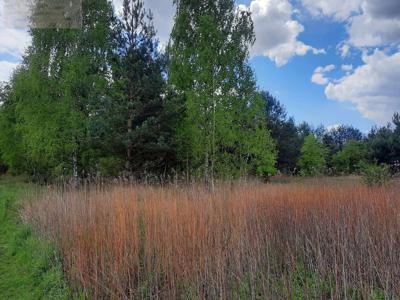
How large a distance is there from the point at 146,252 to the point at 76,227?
1089 millimetres

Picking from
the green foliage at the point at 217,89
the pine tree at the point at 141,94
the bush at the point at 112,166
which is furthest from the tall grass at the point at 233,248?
the bush at the point at 112,166

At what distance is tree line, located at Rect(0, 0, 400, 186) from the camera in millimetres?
11219

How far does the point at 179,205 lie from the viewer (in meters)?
3.94

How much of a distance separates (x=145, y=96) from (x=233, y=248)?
32.2 ft

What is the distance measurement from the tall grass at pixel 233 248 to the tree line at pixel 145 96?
640cm

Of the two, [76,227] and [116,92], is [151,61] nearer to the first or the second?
[116,92]

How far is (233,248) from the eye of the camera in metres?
2.61

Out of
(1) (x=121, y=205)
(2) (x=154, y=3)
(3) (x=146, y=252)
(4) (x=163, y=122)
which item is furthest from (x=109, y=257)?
(2) (x=154, y=3)

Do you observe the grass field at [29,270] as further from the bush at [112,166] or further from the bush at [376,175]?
the bush at [376,175]

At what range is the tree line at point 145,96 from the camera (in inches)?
442

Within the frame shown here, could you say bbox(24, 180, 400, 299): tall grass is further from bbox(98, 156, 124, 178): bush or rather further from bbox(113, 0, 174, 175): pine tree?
bbox(98, 156, 124, 178): bush

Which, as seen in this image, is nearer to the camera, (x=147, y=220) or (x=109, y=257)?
(x=109, y=257)

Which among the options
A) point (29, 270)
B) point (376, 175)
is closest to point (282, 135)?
point (376, 175)

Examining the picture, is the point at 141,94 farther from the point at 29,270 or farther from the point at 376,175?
the point at 29,270
